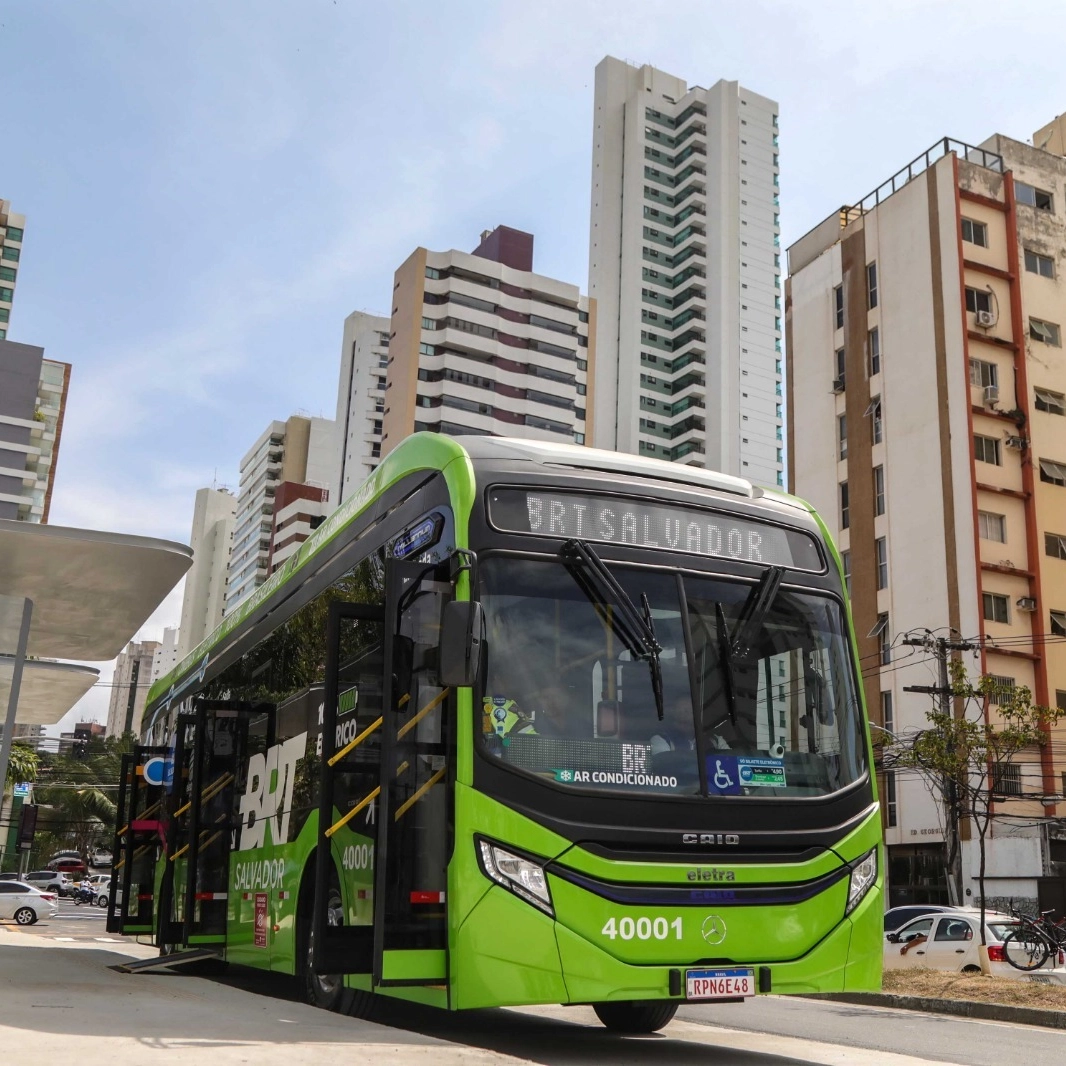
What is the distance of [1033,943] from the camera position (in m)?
19.0

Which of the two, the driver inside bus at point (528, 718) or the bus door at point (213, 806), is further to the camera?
the bus door at point (213, 806)

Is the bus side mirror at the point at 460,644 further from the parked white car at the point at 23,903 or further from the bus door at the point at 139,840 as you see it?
the parked white car at the point at 23,903

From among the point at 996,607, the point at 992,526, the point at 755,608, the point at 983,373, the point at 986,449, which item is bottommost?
the point at 755,608

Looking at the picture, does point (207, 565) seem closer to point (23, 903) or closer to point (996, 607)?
point (23, 903)

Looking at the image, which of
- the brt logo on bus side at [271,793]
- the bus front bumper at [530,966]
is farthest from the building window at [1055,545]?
the bus front bumper at [530,966]

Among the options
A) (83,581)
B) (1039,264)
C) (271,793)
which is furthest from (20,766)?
(271,793)

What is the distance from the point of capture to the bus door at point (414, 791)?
678 centimetres

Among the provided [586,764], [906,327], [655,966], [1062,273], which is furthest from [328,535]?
[1062,273]

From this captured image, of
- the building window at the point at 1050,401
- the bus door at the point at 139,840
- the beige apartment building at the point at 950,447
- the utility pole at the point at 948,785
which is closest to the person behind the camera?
the bus door at the point at 139,840

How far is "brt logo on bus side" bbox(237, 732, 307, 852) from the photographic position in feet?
31.9

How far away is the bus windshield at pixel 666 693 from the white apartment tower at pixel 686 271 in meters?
98.1

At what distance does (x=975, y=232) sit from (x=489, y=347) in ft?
165

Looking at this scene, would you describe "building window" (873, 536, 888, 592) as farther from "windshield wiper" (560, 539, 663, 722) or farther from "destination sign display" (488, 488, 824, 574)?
"windshield wiper" (560, 539, 663, 722)

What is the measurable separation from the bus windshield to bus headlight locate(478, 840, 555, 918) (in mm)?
451
